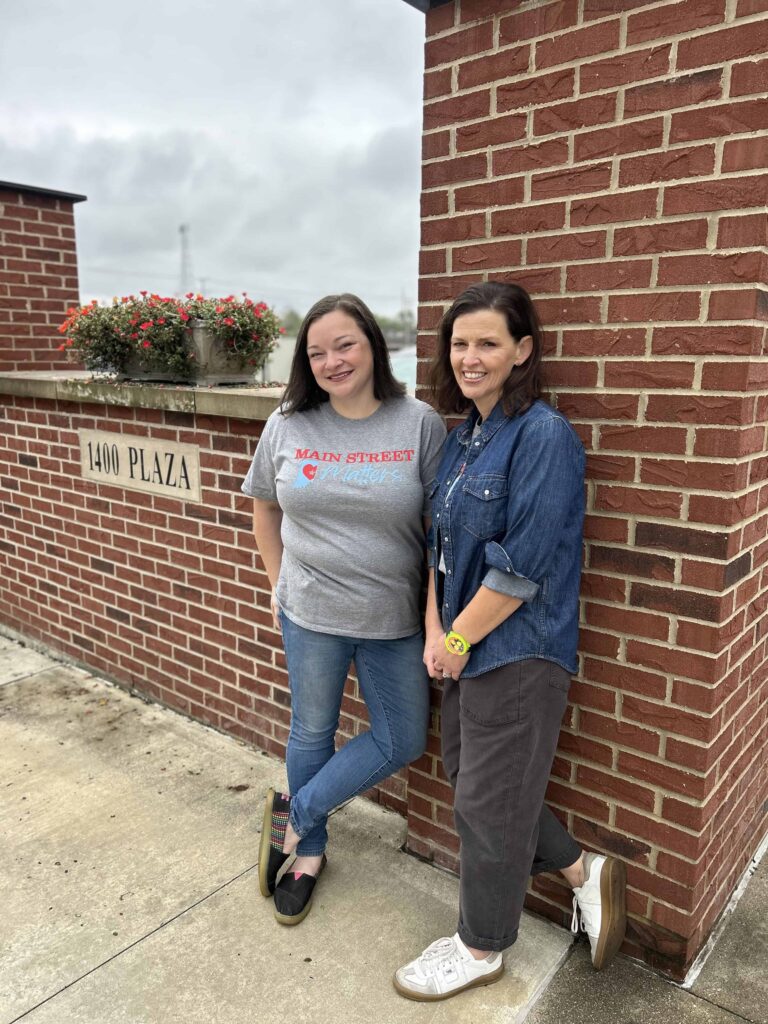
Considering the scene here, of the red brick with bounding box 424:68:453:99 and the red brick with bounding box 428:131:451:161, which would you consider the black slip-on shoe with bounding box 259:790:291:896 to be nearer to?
the red brick with bounding box 428:131:451:161

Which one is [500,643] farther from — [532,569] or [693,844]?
[693,844]

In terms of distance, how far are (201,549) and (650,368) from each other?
89.1 inches

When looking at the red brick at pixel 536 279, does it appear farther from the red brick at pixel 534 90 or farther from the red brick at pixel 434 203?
the red brick at pixel 534 90

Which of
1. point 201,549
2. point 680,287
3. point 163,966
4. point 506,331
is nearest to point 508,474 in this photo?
point 506,331

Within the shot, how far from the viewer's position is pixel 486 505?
6.33 feet

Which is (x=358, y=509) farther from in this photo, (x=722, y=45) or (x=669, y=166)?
(x=722, y=45)

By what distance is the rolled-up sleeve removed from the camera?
5.99 ft

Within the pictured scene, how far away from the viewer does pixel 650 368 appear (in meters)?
1.97

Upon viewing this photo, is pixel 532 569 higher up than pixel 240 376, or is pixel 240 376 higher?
pixel 240 376

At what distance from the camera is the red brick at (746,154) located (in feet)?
5.76

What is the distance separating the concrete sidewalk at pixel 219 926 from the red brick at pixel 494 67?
2494 millimetres

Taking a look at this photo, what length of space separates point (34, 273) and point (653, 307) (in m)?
4.33

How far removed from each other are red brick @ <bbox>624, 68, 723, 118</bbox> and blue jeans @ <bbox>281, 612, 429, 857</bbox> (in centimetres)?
159

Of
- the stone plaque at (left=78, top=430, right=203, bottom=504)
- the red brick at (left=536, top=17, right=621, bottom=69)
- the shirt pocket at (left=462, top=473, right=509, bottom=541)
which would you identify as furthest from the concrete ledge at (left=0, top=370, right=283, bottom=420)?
the red brick at (left=536, top=17, right=621, bottom=69)
